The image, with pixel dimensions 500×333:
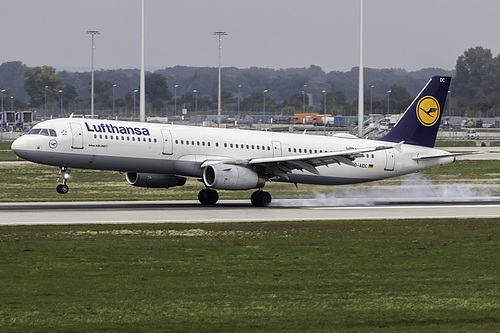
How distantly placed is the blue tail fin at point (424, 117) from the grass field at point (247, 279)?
1604 cm

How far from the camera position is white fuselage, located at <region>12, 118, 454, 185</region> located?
40312mm

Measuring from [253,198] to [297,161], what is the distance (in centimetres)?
328

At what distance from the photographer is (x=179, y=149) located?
139 ft

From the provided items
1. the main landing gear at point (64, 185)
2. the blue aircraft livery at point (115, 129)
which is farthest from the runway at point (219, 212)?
the blue aircraft livery at point (115, 129)

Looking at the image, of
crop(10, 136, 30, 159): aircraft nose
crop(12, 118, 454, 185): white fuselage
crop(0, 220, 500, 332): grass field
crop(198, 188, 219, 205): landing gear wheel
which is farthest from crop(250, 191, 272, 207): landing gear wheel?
crop(10, 136, 30, 159): aircraft nose

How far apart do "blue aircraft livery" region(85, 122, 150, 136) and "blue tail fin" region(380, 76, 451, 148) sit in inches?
599

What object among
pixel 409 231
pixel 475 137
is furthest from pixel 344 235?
pixel 475 137

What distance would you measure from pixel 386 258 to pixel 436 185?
35.0 m

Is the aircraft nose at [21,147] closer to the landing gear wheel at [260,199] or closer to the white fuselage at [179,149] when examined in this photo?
the white fuselage at [179,149]

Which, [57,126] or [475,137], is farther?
[475,137]

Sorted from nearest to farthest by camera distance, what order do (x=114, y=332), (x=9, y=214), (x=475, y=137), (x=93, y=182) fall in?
1. (x=114, y=332)
2. (x=9, y=214)
3. (x=93, y=182)
4. (x=475, y=137)

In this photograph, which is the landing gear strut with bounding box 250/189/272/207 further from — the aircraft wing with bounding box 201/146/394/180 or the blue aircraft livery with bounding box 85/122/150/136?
the blue aircraft livery with bounding box 85/122/150/136

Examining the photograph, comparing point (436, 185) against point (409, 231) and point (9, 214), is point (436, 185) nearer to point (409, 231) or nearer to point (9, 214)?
point (409, 231)

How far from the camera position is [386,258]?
25.8m
